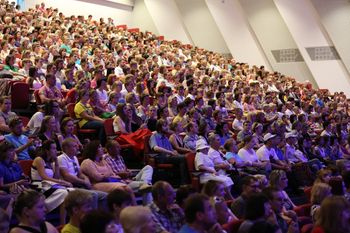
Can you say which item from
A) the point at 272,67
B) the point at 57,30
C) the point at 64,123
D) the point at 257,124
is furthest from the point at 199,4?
the point at 64,123

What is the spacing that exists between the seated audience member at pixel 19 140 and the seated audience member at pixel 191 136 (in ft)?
7.17

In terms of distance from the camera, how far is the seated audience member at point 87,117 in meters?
6.64

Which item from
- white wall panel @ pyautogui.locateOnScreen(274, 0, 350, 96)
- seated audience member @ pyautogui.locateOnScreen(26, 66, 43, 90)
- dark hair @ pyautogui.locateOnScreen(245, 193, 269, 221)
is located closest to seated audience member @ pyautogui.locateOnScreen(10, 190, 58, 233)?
dark hair @ pyautogui.locateOnScreen(245, 193, 269, 221)

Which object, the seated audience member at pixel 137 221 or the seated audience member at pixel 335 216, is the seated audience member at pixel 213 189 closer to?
the seated audience member at pixel 335 216

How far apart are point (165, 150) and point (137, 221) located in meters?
3.39

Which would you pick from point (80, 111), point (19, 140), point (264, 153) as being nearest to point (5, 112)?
point (19, 140)

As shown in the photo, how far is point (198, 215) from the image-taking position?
10.7 feet

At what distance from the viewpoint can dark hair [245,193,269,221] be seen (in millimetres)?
3557

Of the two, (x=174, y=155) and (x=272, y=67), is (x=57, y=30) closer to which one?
(x=174, y=155)

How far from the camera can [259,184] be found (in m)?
5.28

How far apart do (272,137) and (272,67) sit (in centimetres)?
1050

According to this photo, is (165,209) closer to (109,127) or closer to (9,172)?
(9,172)

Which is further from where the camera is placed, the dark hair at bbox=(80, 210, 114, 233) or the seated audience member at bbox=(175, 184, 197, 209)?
the seated audience member at bbox=(175, 184, 197, 209)

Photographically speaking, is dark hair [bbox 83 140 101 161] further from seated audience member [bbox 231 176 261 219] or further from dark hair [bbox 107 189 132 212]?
dark hair [bbox 107 189 132 212]
